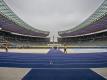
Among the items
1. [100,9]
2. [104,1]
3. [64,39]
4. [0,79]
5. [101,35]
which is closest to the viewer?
[0,79]

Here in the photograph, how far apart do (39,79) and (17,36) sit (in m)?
84.3

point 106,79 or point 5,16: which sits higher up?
point 5,16

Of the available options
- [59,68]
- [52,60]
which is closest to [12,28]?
[52,60]

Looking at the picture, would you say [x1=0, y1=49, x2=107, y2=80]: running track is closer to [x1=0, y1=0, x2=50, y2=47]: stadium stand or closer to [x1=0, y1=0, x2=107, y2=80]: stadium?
[x1=0, y1=0, x2=107, y2=80]: stadium

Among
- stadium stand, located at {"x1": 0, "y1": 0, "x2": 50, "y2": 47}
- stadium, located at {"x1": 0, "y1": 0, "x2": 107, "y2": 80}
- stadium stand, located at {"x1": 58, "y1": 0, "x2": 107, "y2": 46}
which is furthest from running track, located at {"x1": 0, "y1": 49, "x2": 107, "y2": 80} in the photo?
stadium stand, located at {"x1": 58, "y1": 0, "x2": 107, "y2": 46}

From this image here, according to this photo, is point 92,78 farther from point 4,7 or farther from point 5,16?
point 5,16

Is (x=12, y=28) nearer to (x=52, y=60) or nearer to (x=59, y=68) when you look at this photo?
(x=52, y=60)

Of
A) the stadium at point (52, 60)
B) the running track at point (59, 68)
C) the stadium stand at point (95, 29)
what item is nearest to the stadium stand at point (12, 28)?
the stadium at point (52, 60)

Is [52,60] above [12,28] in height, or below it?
below

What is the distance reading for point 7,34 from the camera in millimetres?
76625

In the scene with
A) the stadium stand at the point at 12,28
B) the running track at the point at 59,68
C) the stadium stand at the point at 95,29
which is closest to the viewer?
the running track at the point at 59,68

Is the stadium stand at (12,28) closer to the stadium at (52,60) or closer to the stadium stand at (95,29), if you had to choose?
the stadium at (52,60)

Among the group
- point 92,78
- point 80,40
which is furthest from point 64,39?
point 92,78

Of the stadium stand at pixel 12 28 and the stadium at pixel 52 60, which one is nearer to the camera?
the stadium at pixel 52 60
